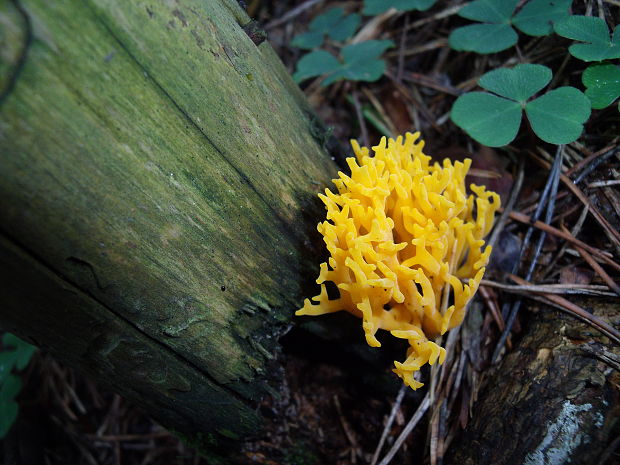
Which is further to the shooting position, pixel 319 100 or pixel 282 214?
pixel 319 100

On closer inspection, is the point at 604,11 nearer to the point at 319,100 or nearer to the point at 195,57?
the point at 319,100

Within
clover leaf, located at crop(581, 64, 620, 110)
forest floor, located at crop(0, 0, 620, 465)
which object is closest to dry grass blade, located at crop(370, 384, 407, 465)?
forest floor, located at crop(0, 0, 620, 465)

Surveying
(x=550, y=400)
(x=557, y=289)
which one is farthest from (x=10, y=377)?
(x=557, y=289)

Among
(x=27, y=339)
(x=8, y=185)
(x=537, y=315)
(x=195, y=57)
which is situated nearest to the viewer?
(x=8, y=185)

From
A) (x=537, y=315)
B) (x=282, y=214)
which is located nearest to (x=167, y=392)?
(x=282, y=214)

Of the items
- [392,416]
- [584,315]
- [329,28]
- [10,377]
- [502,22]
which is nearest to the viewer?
[584,315]

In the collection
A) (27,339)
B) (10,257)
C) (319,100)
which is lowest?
(27,339)

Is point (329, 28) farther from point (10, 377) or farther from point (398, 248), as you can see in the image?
point (10, 377)
